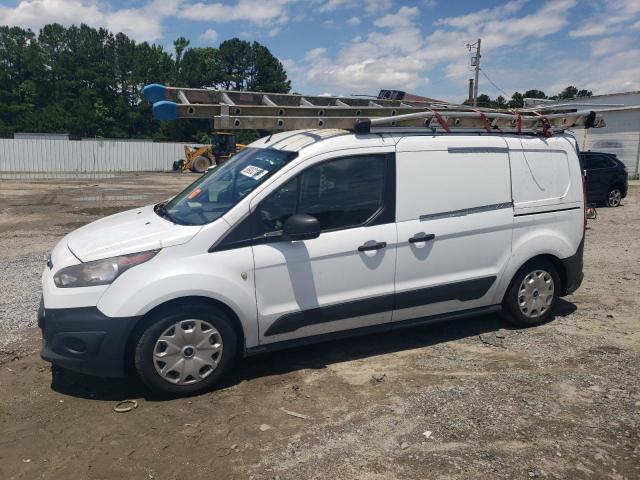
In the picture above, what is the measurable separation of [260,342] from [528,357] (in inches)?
93.3

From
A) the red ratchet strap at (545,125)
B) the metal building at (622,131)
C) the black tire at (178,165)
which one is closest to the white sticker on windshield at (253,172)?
the red ratchet strap at (545,125)

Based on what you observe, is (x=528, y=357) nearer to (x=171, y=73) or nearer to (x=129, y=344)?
(x=129, y=344)

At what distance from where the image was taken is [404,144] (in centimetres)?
477

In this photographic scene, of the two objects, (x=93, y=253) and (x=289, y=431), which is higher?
(x=93, y=253)

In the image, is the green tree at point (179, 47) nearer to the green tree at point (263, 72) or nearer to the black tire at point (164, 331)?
the green tree at point (263, 72)

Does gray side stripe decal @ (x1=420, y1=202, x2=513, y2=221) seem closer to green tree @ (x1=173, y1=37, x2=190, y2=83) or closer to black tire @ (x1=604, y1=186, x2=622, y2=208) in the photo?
black tire @ (x1=604, y1=186, x2=622, y2=208)

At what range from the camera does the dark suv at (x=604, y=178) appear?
51.8 ft

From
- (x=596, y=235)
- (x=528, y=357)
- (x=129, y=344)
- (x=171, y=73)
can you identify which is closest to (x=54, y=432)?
(x=129, y=344)

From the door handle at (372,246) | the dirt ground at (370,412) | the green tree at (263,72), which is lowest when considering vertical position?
the dirt ground at (370,412)

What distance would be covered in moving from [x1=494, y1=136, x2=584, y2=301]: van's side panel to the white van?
2 centimetres

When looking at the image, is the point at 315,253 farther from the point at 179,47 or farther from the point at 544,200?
the point at 179,47

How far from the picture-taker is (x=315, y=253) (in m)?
4.31

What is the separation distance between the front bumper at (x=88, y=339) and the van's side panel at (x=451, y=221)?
7.34ft

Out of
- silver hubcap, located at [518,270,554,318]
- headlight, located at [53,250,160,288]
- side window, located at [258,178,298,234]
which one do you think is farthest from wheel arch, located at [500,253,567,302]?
headlight, located at [53,250,160,288]
